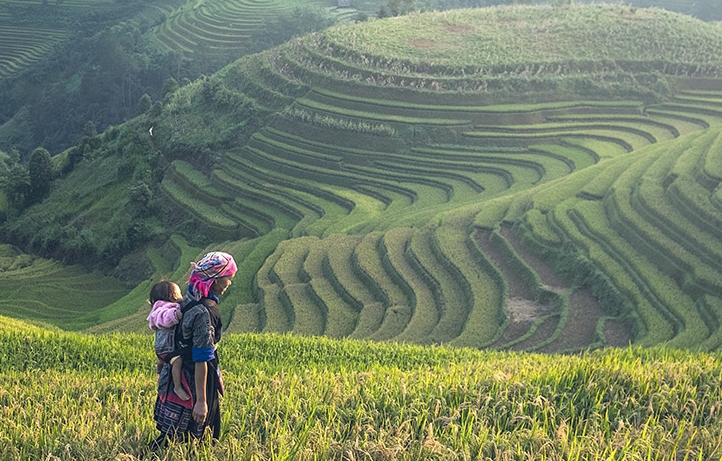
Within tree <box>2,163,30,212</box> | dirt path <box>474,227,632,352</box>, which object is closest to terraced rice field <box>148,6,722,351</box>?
dirt path <box>474,227,632,352</box>

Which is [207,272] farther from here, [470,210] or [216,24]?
[216,24]

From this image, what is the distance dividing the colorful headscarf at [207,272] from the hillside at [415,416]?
1.04 metres

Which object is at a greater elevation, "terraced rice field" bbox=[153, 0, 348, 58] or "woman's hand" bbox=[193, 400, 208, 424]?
"terraced rice field" bbox=[153, 0, 348, 58]

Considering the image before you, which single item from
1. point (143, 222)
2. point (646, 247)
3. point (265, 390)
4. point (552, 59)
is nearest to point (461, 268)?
point (646, 247)

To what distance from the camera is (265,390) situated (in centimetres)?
639

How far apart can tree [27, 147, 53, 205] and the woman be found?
113ft

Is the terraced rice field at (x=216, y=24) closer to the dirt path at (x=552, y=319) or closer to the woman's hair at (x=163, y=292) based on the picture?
the dirt path at (x=552, y=319)

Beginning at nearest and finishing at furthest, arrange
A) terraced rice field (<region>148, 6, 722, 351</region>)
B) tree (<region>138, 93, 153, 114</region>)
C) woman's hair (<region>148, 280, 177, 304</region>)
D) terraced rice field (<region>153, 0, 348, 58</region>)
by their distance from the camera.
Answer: woman's hair (<region>148, 280, 177, 304</region>), terraced rice field (<region>148, 6, 722, 351</region>), tree (<region>138, 93, 153, 114</region>), terraced rice field (<region>153, 0, 348, 58</region>)

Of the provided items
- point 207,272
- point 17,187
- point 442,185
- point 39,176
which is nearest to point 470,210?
point 442,185

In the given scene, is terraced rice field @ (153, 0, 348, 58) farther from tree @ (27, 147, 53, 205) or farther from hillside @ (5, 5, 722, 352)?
tree @ (27, 147, 53, 205)

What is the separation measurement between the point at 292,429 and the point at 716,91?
34575 mm

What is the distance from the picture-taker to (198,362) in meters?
4.78

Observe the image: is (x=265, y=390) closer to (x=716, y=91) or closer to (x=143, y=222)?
(x=143, y=222)

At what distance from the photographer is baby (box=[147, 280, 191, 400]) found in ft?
15.9
